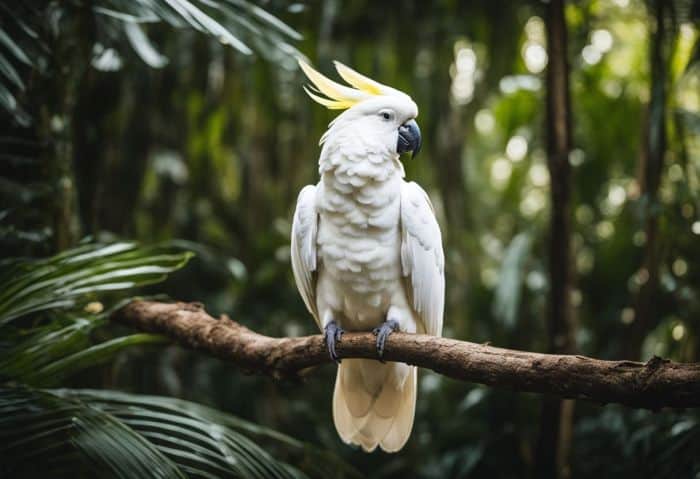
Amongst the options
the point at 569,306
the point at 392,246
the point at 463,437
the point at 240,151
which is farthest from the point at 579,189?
the point at 240,151

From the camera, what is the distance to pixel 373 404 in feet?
6.37

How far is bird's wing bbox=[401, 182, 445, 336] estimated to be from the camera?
1.75 metres

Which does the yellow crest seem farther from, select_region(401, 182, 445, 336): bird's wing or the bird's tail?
the bird's tail

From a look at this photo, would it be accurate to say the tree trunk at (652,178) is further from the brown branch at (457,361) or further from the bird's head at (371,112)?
the brown branch at (457,361)

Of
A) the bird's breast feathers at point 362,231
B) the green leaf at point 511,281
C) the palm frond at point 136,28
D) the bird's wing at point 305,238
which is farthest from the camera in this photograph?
the green leaf at point 511,281

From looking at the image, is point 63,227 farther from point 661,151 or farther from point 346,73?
point 661,151

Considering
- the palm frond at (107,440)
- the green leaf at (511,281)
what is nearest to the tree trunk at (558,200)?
the green leaf at (511,281)

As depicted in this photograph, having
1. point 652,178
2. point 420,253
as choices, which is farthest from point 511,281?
point 420,253

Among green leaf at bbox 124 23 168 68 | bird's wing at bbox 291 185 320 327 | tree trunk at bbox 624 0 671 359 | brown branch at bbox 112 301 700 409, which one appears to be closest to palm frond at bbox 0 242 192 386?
brown branch at bbox 112 301 700 409

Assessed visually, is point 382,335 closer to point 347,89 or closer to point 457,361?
point 457,361

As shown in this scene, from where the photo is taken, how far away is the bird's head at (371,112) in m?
1.72

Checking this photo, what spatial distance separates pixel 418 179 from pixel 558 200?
37.1 inches

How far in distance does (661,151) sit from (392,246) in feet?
3.68

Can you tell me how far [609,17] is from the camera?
2861 millimetres
